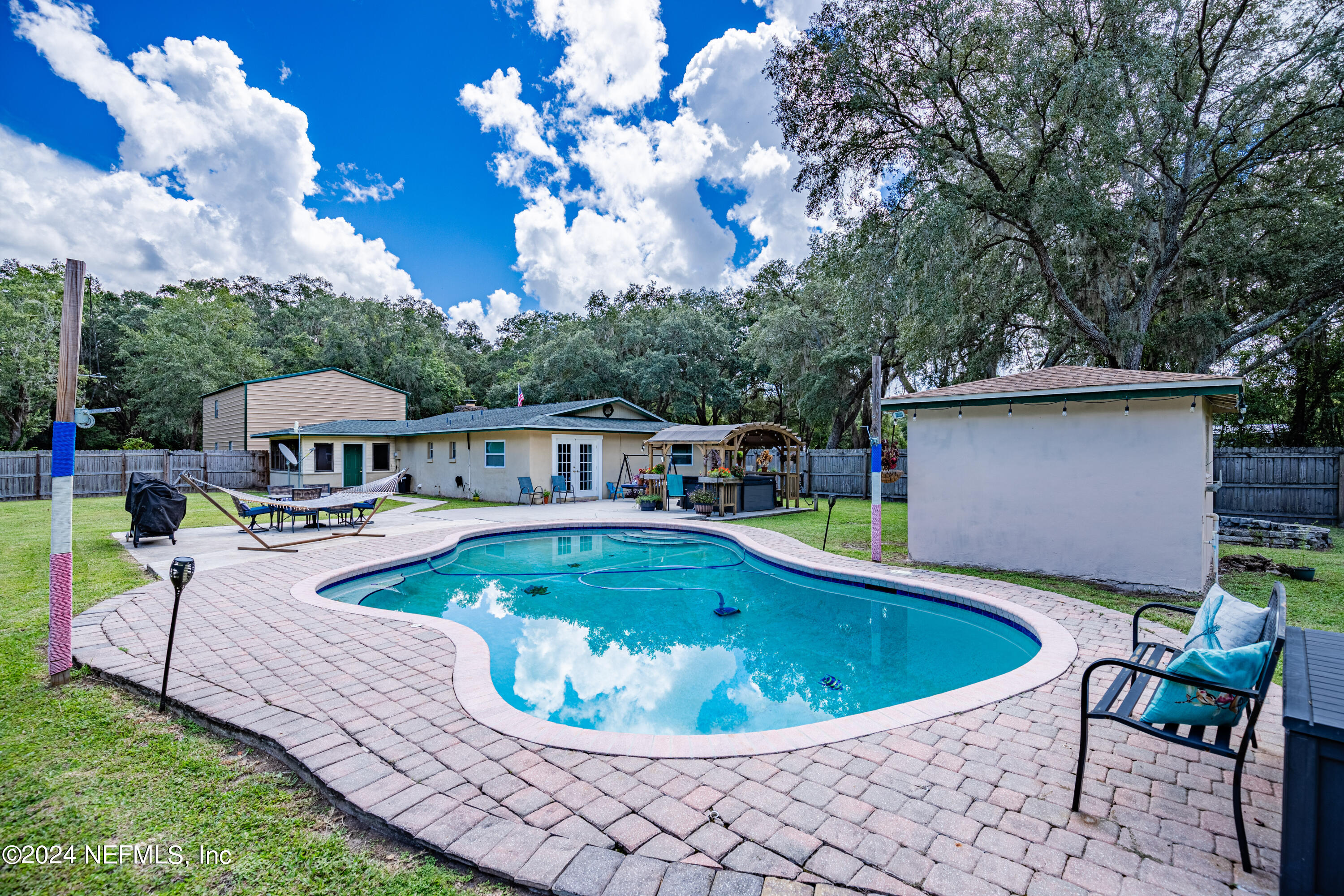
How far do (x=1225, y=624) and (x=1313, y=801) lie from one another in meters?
1.12

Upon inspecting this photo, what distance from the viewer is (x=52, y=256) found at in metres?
26.6

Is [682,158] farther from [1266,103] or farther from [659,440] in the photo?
[1266,103]

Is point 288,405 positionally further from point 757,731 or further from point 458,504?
point 757,731

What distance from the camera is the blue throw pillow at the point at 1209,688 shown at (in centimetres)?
207

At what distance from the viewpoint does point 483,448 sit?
16234 millimetres

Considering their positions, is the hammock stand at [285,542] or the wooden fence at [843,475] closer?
the hammock stand at [285,542]

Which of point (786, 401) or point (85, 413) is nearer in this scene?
point (85, 413)

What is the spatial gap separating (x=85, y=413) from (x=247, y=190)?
17.2m

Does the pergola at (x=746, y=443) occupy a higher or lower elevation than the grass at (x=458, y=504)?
higher

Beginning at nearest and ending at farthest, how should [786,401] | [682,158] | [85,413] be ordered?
[85,413] < [682,158] < [786,401]

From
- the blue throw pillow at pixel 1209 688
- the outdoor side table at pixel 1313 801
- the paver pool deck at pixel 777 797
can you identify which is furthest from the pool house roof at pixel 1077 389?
the outdoor side table at pixel 1313 801

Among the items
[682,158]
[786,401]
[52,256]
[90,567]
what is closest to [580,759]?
[90,567]

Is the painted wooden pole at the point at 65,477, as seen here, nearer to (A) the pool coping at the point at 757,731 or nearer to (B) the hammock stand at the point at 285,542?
(A) the pool coping at the point at 757,731

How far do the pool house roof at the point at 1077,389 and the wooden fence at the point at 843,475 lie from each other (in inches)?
338
